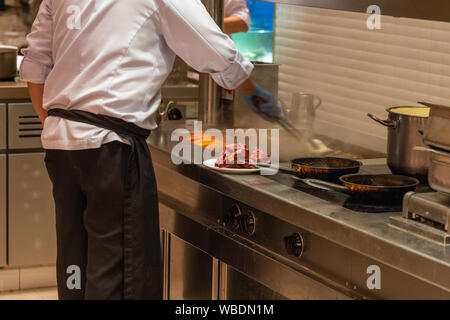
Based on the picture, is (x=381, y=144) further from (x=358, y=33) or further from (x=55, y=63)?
(x=55, y=63)

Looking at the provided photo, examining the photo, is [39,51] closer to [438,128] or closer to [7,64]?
[438,128]

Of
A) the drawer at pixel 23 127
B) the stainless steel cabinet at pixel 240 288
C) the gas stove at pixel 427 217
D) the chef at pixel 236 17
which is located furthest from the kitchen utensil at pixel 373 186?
the drawer at pixel 23 127

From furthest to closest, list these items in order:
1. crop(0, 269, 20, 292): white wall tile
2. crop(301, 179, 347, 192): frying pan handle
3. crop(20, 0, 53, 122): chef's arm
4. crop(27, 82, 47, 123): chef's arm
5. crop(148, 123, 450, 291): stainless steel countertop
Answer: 1. crop(0, 269, 20, 292): white wall tile
2. crop(27, 82, 47, 123): chef's arm
3. crop(20, 0, 53, 122): chef's arm
4. crop(301, 179, 347, 192): frying pan handle
5. crop(148, 123, 450, 291): stainless steel countertop

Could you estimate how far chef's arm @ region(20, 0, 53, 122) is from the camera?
2638 millimetres

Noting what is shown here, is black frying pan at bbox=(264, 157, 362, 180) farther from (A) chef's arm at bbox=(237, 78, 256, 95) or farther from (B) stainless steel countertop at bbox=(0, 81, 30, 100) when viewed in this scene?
(B) stainless steel countertop at bbox=(0, 81, 30, 100)

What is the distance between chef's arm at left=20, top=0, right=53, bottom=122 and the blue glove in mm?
724

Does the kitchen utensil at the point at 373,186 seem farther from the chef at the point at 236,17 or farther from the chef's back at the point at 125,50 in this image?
the chef at the point at 236,17

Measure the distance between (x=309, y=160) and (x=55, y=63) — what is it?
0.89 metres

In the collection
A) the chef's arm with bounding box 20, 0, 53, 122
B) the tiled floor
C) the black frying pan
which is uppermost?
the chef's arm with bounding box 20, 0, 53, 122

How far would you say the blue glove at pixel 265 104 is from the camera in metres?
2.82

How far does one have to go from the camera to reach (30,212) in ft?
13.8

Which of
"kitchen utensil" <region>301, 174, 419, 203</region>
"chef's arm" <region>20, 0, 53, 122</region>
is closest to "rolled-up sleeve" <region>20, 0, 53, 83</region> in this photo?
"chef's arm" <region>20, 0, 53, 122</region>

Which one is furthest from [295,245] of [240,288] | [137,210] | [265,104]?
[265,104]

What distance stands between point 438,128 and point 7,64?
297 centimetres
